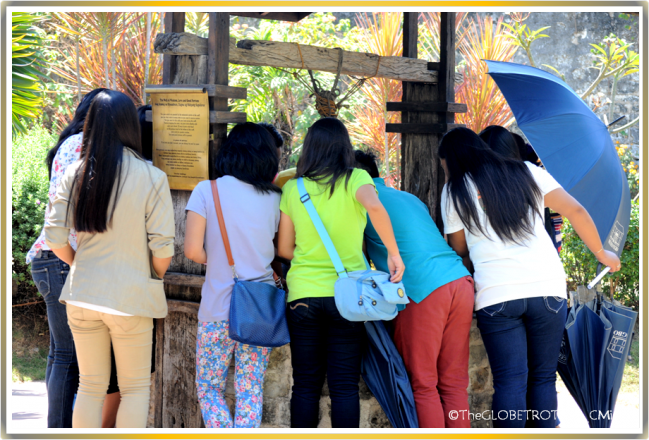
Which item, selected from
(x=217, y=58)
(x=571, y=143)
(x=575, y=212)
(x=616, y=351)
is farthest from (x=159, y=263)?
(x=616, y=351)

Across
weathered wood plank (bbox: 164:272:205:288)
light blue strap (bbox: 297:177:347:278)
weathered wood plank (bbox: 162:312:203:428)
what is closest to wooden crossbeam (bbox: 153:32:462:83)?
light blue strap (bbox: 297:177:347:278)

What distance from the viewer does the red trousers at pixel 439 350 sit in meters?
2.98

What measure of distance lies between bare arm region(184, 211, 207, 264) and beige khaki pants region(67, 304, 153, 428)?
37 cm

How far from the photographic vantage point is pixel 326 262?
9.28 ft

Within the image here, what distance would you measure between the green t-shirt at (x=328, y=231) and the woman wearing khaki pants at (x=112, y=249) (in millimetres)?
611

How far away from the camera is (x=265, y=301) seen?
2.86 m

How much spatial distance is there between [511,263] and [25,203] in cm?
531

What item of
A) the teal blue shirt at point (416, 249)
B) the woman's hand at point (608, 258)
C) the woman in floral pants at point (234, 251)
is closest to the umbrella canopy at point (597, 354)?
the woman's hand at point (608, 258)

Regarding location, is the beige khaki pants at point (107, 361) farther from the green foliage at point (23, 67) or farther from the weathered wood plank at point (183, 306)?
the green foliage at point (23, 67)

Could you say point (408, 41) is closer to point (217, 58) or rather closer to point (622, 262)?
point (217, 58)

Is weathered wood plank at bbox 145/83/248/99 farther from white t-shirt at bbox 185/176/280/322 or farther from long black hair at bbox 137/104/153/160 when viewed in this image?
white t-shirt at bbox 185/176/280/322

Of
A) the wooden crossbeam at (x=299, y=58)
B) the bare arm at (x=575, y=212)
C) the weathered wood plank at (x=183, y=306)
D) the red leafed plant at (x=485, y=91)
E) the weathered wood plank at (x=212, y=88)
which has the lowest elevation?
the weathered wood plank at (x=183, y=306)

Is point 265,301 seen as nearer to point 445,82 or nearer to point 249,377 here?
point 249,377

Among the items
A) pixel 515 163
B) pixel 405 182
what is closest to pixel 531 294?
pixel 515 163
